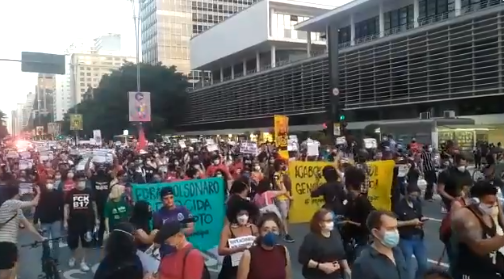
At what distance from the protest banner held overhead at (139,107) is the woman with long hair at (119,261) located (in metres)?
24.3

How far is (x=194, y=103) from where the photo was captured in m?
71.3

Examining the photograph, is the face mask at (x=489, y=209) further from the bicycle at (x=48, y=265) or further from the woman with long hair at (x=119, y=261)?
the bicycle at (x=48, y=265)

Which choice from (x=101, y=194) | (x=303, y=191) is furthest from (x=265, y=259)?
(x=101, y=194)

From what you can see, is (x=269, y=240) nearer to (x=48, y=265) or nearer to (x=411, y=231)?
(x=411, y=231)

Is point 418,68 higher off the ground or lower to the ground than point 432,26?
lower

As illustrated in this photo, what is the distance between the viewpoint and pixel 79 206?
29.5 ft

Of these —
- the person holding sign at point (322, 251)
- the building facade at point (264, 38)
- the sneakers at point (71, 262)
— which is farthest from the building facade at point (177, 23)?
the person holding sign at point (322, 251)

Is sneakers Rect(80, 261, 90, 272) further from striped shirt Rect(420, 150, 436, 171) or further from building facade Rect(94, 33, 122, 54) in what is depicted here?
building facade Rect(94, 33, 122, 54)

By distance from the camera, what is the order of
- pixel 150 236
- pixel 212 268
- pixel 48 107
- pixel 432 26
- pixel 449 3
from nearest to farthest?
pixel 150 236 < pixel 212 268 < pixel 432 26 < pixel 449 3 < pixel 48 107

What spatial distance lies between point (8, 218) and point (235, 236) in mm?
3372

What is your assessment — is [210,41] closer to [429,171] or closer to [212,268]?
[429,171]

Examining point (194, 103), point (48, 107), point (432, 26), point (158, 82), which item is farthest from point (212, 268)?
point (48, 107)

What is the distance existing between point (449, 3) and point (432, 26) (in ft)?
18.4

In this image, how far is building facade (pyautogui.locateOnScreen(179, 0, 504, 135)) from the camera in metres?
30.9
